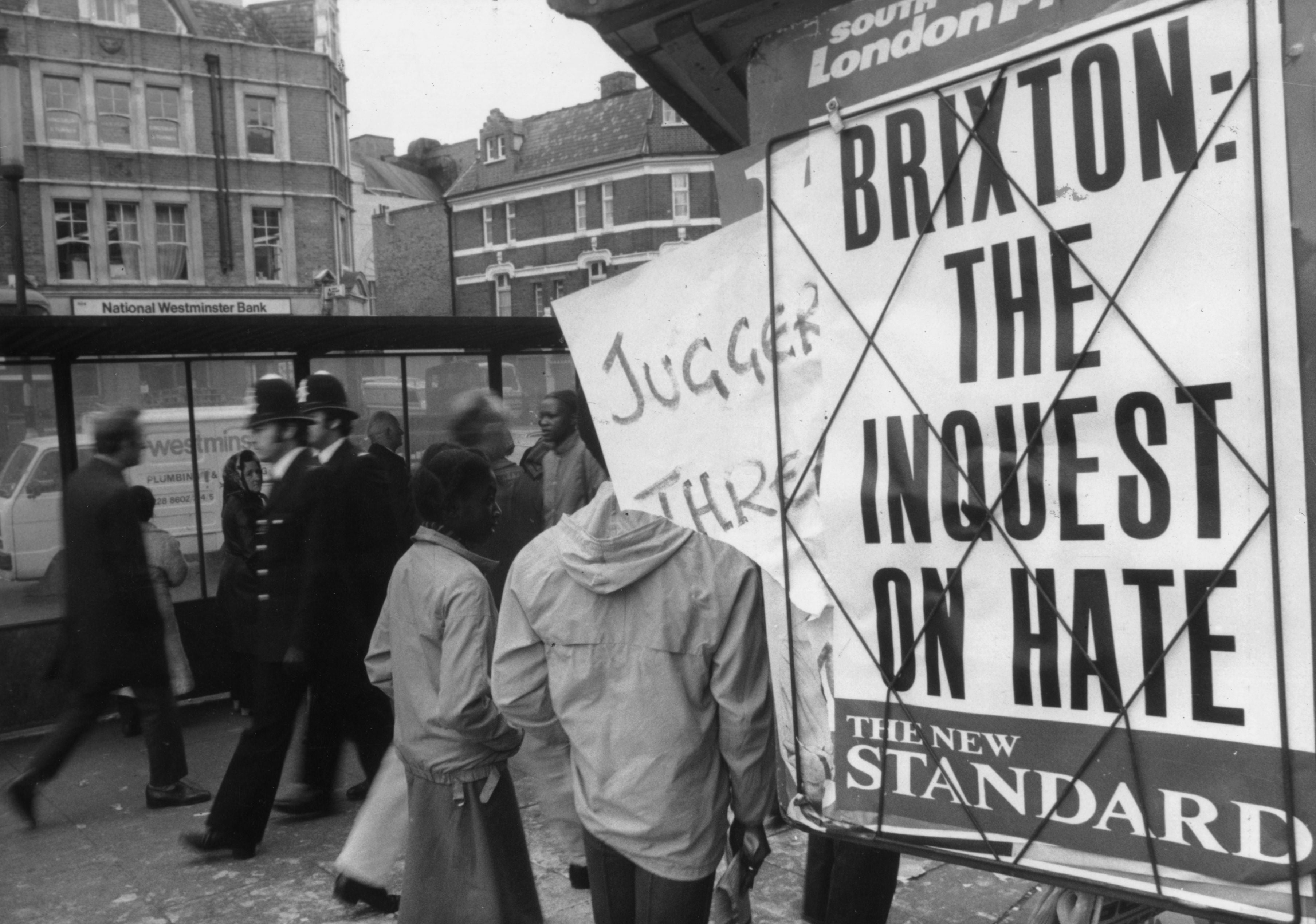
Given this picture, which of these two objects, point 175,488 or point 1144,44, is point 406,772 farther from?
point 175,488

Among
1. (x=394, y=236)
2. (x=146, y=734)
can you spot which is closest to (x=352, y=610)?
(x=146, y=734)

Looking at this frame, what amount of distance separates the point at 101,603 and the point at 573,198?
48.9 m

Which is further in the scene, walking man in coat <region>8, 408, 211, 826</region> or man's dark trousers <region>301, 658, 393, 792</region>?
walking man in coat <region>8, 408, 211, 826</region>

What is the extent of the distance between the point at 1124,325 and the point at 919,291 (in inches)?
12.4

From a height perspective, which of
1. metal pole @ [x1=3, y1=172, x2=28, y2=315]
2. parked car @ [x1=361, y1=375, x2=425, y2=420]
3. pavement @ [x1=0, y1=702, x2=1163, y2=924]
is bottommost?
pavement @ [x1=0, y1=702, x2=1163, y2=924]

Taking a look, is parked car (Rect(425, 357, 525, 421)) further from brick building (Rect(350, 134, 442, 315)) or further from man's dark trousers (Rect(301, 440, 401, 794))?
brick building (Rect(350, 134, 442, 315))

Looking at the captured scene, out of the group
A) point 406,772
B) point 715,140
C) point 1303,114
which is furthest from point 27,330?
point 1303,114

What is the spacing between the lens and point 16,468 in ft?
41.3

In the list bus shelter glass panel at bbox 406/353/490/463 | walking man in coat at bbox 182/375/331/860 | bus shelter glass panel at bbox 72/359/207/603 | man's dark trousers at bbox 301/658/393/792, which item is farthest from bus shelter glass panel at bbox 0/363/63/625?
walking man in coat at bbox 182/375/331/860

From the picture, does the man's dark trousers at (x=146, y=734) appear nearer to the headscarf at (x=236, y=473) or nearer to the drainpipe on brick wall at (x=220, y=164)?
the headscarf at (x=236, y=473)

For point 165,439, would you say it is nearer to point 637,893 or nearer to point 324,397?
point 324,397

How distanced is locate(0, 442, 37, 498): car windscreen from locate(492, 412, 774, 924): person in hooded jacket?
39.0ft

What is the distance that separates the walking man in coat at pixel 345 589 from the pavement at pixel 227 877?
1.32 ft

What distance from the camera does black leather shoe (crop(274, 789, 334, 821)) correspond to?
16.5 ft
